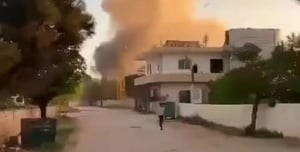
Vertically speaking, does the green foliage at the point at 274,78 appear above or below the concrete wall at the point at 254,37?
below

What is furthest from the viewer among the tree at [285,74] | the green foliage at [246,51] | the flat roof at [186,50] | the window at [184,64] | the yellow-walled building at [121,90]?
the yellow-walled building at [121,90]

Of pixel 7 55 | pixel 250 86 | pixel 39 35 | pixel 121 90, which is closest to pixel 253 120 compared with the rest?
pixel 250 86

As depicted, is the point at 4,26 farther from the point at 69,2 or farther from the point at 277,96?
the point at 277,96

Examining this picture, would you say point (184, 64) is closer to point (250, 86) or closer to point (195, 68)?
point (195, 68)

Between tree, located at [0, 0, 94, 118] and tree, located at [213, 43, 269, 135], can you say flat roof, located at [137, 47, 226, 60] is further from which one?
tree, located at [0, 0, 94, 118]

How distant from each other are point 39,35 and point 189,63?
41989mm

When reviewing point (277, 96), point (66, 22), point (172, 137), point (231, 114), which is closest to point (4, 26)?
point (66, 22)

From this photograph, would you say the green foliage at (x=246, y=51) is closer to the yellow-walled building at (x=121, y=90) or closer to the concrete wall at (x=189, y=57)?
the concrete wall at (x=189, y=57)

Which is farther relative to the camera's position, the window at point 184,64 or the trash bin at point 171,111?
the window at point 184,64

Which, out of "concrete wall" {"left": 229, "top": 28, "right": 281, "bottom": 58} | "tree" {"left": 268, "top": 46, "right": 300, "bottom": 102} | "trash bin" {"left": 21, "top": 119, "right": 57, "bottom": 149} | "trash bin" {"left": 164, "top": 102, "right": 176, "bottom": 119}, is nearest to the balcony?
"concrete wall" {"left": 229, "top": 28, "right": 281, "bottom": 58}

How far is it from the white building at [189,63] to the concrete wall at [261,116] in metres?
11.8

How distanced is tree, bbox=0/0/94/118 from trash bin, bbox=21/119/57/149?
15.2 feet

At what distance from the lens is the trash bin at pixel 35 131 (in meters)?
21.1

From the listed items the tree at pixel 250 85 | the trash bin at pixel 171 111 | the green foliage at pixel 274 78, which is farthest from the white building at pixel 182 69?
the green foliage at pixel 274 78
